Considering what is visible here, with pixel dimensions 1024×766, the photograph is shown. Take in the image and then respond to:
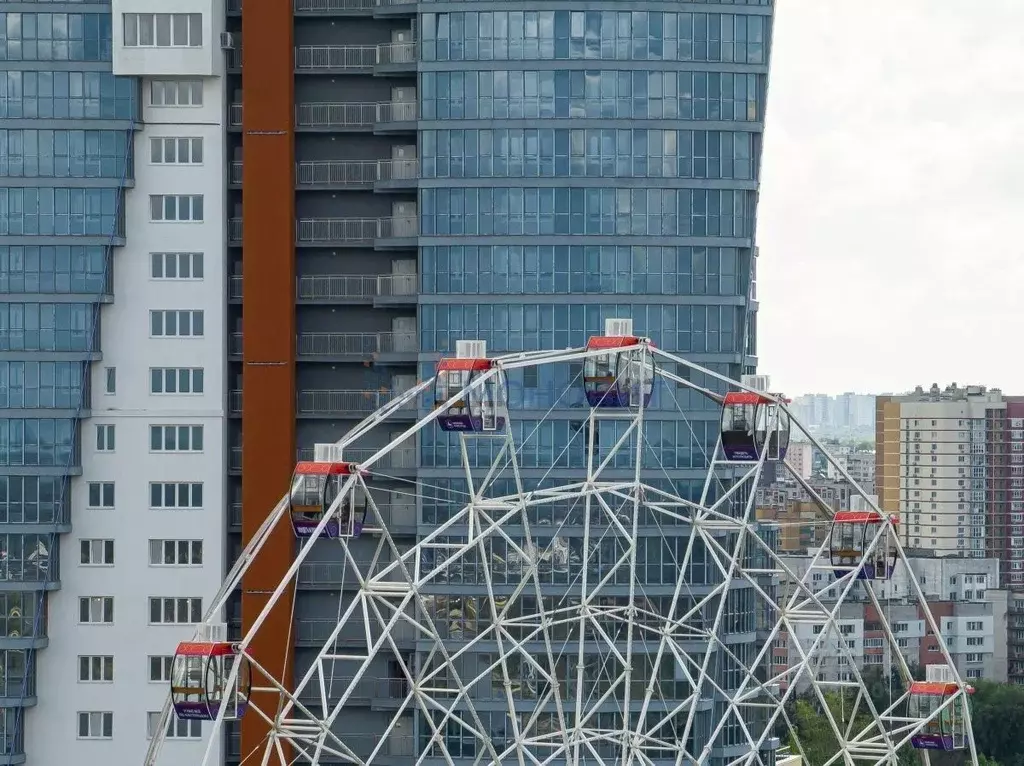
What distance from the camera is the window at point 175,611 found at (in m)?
109

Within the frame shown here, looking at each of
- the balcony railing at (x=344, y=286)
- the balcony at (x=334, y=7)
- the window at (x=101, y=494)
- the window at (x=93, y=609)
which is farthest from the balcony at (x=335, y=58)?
the window at (x=93, y=609)

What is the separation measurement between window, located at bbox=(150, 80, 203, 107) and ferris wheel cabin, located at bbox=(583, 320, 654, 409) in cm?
2939

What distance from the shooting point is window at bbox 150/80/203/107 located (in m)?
109

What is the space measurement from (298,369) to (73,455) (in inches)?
430

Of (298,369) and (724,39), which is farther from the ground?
(724,39)

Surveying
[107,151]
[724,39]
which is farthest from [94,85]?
[724,39]

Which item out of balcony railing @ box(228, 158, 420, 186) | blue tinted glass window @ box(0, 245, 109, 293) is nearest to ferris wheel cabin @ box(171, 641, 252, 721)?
blue tinted glass window @ box(0, 245, 109, 293)

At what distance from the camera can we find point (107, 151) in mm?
109062

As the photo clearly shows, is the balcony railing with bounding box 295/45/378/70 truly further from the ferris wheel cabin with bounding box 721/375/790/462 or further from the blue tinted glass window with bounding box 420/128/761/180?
the ferris wheel cabin with bounding box 721/375/790/462

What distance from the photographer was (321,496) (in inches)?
3155

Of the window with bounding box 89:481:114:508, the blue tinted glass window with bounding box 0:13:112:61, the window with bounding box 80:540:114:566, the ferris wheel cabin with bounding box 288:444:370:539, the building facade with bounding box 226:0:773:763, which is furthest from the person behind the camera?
the window with bounding box 89:481:114:508

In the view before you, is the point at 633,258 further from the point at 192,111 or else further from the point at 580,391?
the point at 192,111

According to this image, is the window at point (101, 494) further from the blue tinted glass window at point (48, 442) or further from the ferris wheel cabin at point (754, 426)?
the ferris wheel cabin at point (754, 426)

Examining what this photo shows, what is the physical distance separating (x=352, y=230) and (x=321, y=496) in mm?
31896
